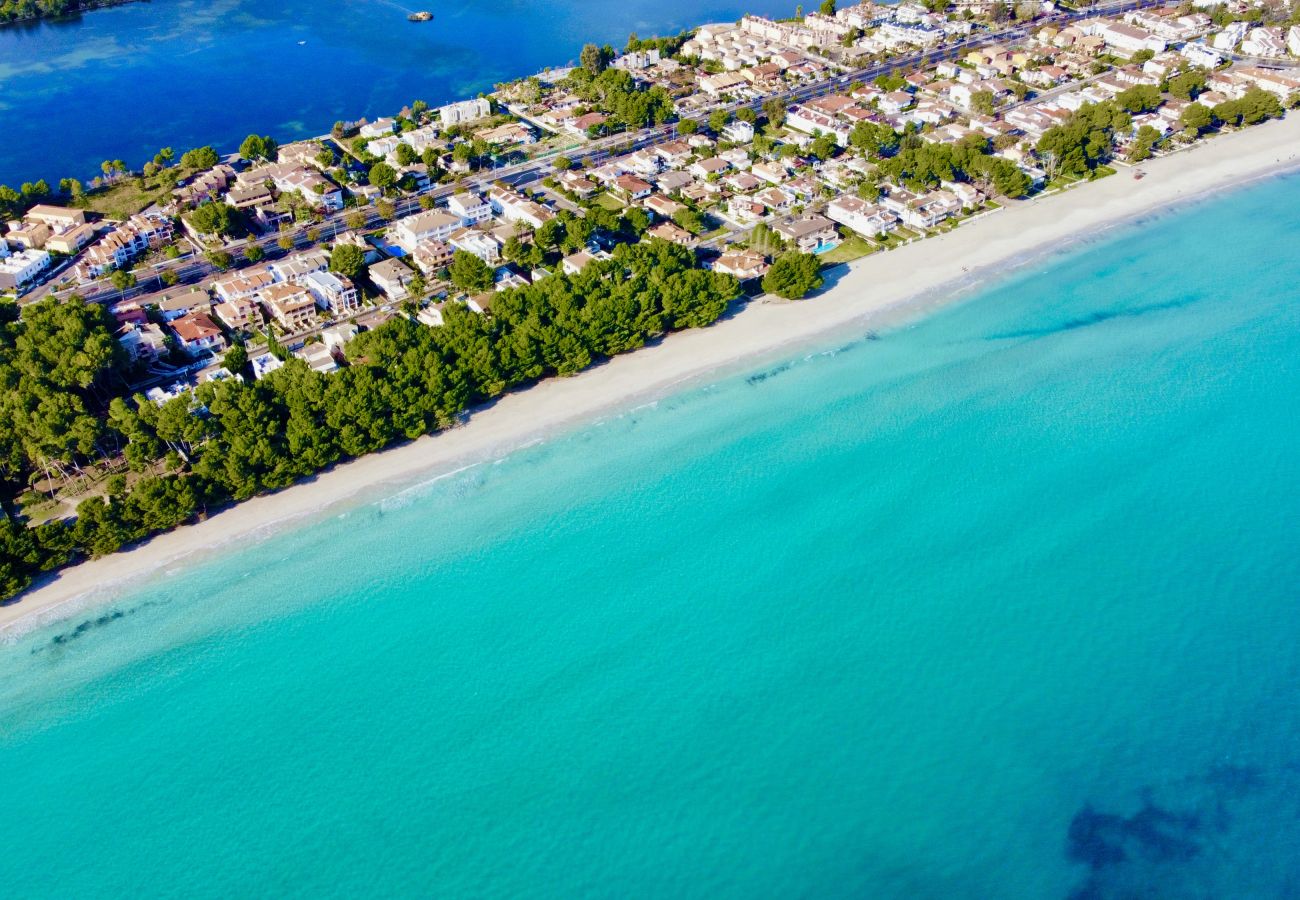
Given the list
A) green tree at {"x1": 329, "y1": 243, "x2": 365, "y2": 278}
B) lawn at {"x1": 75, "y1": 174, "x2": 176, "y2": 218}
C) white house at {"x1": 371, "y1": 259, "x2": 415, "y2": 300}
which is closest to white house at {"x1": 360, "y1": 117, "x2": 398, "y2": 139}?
lawn at {"x1": 75, "y1": 174, "x2": 176, "y2": 218}

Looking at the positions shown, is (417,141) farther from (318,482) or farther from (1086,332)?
(1086,332)

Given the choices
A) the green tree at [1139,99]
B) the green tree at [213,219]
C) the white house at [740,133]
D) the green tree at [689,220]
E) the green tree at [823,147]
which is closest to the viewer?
the green tree at [213,219]

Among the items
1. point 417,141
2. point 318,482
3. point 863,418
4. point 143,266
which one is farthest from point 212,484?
point 417,141

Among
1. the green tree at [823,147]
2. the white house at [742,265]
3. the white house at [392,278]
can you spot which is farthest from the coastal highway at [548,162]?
the white house at [742,265]

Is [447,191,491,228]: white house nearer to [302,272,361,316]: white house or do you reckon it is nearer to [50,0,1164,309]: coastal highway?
[50,0,1164,309]: coastal highway

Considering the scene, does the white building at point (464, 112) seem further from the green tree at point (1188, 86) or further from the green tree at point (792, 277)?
the green tree at point (1188, 86)

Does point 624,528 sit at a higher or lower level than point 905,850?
higher
